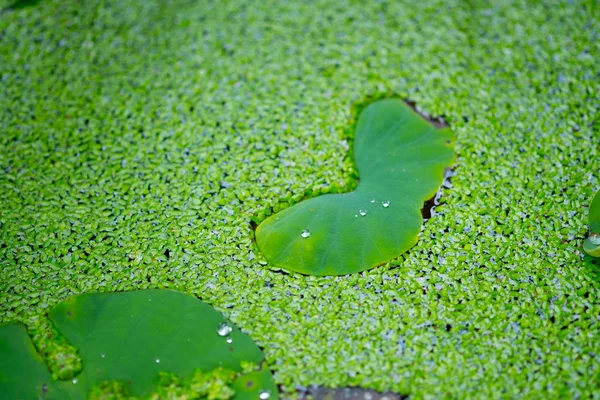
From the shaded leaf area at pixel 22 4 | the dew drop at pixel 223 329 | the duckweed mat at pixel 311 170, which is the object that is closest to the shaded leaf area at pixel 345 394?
the duckweed mat at pixel 311 170

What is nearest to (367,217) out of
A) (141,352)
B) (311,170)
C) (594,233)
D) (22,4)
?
(311,170)

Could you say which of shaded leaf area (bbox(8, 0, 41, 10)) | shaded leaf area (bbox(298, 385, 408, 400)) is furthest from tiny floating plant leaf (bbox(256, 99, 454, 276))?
shaded leaf area (bbox(8, 0, 41, 10))

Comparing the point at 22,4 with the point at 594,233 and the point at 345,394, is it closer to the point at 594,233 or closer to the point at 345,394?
the point at 345,394

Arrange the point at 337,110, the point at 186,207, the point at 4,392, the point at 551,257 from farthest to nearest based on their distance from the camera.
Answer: the point at 337,110 < the point at 186,207 < the point at 551,257 < the point at 4,392

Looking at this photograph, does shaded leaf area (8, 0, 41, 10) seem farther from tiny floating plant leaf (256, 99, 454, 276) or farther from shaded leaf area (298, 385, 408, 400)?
shaded leaf area (298, 385, 408, 400)

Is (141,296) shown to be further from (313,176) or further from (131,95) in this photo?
(131,95)

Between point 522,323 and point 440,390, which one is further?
point 522,323

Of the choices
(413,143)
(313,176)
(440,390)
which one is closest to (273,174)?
(313,176)

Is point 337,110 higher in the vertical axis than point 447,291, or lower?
higher
